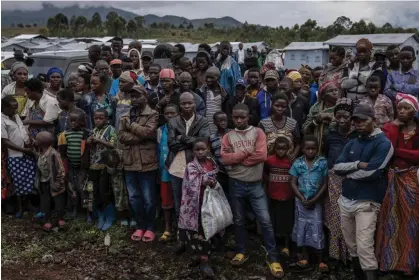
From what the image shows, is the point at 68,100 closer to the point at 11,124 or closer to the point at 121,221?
the point at 11,124

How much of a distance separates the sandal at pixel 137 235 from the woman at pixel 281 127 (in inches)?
75.1

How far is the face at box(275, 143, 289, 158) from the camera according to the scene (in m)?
4.86

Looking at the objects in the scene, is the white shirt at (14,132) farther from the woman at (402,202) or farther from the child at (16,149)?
the woman at (402,202)

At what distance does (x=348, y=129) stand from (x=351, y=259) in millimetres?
1289

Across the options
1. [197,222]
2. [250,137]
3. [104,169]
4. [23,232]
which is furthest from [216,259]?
[23,232]

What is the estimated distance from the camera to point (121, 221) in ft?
19.8

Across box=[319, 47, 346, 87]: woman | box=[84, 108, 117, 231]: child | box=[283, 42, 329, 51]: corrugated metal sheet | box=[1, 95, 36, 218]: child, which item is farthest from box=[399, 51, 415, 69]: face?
box=[283, 42, 329, 51]: corrugated metal sheet

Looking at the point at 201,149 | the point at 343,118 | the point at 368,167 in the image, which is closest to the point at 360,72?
the point at 343,118

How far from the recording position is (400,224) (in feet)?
14.1

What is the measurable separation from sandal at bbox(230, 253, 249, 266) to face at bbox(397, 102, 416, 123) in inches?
84.2

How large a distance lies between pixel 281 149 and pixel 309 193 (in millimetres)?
536

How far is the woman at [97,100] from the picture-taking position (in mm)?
6066

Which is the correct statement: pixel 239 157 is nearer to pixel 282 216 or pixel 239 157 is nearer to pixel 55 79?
pixel 282 216

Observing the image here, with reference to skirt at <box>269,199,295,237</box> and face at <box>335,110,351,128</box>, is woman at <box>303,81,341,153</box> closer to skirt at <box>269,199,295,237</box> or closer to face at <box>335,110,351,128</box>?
face at <box>335,110,351,128</box>
